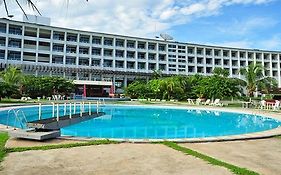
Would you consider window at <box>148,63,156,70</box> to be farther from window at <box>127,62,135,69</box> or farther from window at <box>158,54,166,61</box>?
window at <box>127,62,135,69</box>

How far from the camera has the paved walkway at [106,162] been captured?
15.1ft

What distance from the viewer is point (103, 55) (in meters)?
51.5

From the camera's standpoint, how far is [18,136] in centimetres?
734

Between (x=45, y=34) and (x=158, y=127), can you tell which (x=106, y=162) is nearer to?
(x=158, y=127)

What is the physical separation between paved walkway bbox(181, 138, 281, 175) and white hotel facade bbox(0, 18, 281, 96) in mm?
39402

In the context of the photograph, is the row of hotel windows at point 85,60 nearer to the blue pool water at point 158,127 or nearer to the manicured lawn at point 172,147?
the blue pool water at point 158,127

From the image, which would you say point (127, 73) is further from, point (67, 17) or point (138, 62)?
point (67, 17)

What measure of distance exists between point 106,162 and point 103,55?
155 ft

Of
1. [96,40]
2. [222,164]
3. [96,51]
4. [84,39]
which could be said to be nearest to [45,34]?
[84,39]

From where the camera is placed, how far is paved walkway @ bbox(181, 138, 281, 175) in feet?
16.9

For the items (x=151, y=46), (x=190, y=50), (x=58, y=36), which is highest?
(x=58, y=36)

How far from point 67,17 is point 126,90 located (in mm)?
39773

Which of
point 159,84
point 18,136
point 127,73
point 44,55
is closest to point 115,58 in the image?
point 127,73

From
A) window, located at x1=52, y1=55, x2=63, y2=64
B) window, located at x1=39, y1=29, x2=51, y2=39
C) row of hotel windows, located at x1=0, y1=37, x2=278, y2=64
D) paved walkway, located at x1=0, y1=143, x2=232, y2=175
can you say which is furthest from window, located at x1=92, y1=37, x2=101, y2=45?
paved walkway, located at x1=0, y1=143, x2=232, y2=175
